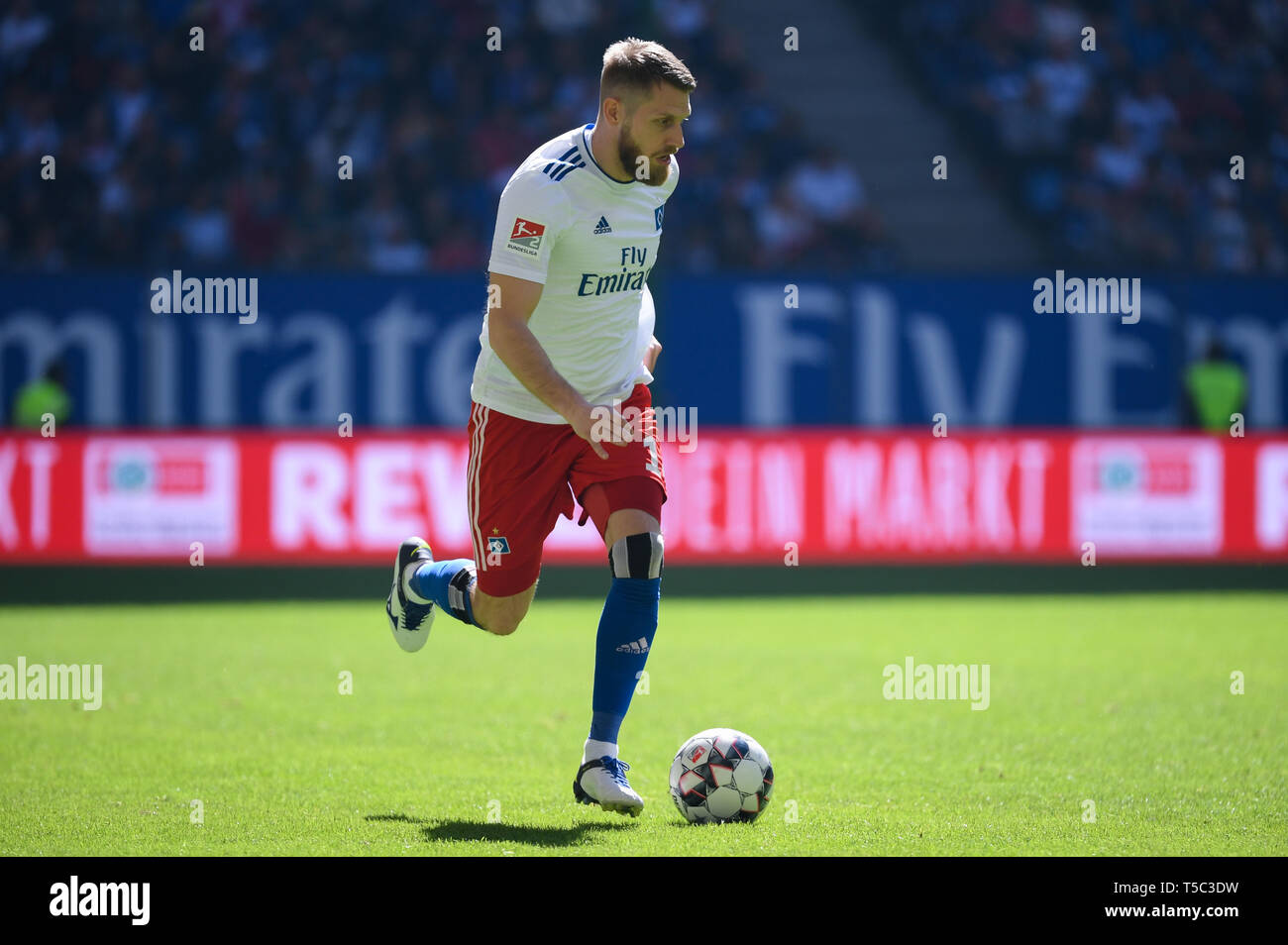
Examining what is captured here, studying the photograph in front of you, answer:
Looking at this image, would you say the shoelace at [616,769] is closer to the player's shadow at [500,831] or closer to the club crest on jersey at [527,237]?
the player's shadow at [500,831]

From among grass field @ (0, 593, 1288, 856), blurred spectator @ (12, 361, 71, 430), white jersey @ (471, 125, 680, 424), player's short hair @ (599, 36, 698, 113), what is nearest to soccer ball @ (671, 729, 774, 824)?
grass field @ (0, 593, 1288, 856)

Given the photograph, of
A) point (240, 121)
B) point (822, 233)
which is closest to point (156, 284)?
point (240, 121)

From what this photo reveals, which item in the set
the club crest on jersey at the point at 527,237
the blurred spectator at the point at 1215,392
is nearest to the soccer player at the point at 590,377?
the club crest on jersey at the point at 527,237

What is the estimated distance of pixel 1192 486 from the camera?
14.2m

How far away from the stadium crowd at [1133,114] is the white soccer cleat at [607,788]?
14.5 m

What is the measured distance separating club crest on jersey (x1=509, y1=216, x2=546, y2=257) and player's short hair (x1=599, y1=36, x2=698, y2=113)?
50 cm

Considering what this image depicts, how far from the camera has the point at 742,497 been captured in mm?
14031

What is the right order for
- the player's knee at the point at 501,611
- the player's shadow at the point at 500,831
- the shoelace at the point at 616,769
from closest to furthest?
the player's shadow at the point at 500,831, the shoelace at the point at 616,769, the player's knee at the point at 501,611

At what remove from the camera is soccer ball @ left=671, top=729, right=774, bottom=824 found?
5328mm

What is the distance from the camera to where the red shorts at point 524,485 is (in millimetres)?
5781

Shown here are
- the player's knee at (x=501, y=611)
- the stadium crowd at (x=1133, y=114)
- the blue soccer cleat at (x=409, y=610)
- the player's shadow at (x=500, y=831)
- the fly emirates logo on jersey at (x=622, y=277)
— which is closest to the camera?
the player's shadow at (x=500, y=831)

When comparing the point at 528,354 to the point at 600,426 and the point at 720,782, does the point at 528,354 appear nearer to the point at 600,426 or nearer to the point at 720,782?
the point at 600,426

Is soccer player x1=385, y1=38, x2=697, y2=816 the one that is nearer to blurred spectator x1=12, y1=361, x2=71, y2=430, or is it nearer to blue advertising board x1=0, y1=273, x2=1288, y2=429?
blue advertising board x1=0, y1=273, x2=1288, y2=429

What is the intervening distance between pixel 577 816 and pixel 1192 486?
1016 centimetres
